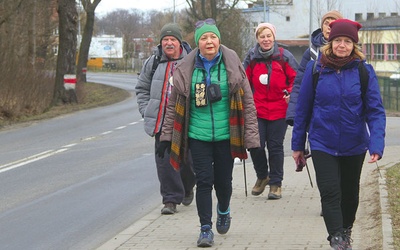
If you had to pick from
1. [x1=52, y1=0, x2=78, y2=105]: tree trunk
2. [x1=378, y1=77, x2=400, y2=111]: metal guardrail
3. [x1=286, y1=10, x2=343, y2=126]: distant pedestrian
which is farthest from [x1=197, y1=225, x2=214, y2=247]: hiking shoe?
[x1=378, y1=77, x2=400, y2=111]: metal guardrail

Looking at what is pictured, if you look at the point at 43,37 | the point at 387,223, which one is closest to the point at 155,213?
the point at 387,223

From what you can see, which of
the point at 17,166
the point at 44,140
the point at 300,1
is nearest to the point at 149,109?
the point at 17,166

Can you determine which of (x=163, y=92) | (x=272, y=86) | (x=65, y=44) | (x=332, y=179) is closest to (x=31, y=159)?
(x=272, y=86)

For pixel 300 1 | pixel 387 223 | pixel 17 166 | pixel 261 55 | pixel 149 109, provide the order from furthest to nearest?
pixel 300 1, pixel 17 166, pixel 261 55, pixel 149 109, pixel 387 223

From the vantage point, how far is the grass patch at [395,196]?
7.36m

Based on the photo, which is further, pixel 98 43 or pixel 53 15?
pixel 98 43

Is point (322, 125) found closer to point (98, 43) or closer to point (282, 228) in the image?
point (282, 228)

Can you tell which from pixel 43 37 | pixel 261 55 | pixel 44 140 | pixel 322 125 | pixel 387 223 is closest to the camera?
pixel 322 125

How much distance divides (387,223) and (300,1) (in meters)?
103

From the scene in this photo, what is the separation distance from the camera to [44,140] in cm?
1862

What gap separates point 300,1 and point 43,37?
65.9 m

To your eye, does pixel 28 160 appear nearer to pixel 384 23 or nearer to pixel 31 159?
pixel 31 159

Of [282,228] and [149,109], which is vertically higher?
[149,109]

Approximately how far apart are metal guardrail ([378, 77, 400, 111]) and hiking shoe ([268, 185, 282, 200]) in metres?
27.7
